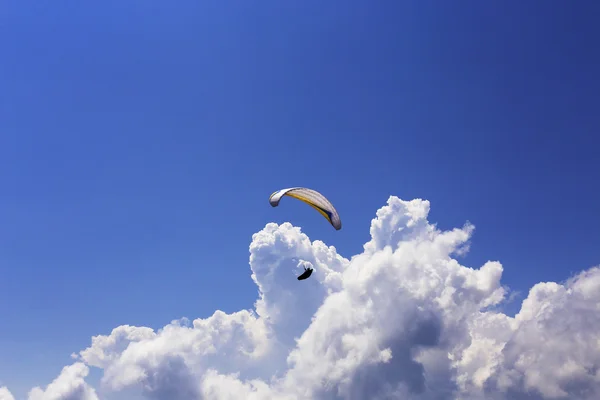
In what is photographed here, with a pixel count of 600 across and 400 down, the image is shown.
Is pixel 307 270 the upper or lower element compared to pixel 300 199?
lower

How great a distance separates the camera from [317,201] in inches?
2216

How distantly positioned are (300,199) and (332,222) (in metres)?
5.98

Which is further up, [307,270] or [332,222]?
[332,222]

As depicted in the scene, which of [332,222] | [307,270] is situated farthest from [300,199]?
[307,270]

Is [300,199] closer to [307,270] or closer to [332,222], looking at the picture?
[332,222]

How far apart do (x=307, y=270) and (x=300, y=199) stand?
33.0ft

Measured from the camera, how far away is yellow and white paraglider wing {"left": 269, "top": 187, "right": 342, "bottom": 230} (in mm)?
54341

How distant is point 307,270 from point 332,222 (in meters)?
7.54

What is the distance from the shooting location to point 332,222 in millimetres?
54406

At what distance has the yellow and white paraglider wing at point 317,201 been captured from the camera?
54.3 meters

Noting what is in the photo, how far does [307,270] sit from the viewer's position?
181 feet

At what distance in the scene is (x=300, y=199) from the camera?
57.0m
